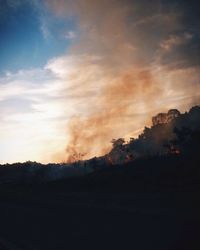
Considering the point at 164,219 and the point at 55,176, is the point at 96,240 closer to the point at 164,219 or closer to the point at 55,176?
the point at 164,219

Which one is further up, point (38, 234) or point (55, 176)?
point (55, 176)

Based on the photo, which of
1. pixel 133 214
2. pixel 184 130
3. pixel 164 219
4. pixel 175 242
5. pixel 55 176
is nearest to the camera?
pixel 175 242

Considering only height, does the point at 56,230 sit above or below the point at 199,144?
below

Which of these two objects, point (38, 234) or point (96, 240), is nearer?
point (96, 240)

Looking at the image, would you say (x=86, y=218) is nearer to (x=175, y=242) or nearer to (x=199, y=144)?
(x=175, y=242)

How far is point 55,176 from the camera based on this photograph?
130m

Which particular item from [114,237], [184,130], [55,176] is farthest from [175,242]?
[55,176]

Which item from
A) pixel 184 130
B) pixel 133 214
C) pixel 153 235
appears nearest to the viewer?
pixel 153 235

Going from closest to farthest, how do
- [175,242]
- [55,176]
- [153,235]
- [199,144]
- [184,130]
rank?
[175,242] → [153,235] → [199,144] → [184,130] → [55,176]

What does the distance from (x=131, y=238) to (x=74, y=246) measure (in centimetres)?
166

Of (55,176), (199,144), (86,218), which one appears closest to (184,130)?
(199,144)

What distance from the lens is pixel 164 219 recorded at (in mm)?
13648

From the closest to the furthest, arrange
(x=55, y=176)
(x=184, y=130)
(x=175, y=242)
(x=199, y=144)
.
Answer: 1. (x=175, y=242)
2. (x=199, y=144)
3. (x=184, y=130)
4. (x=55, y=176)

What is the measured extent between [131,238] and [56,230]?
4553 millimetres
